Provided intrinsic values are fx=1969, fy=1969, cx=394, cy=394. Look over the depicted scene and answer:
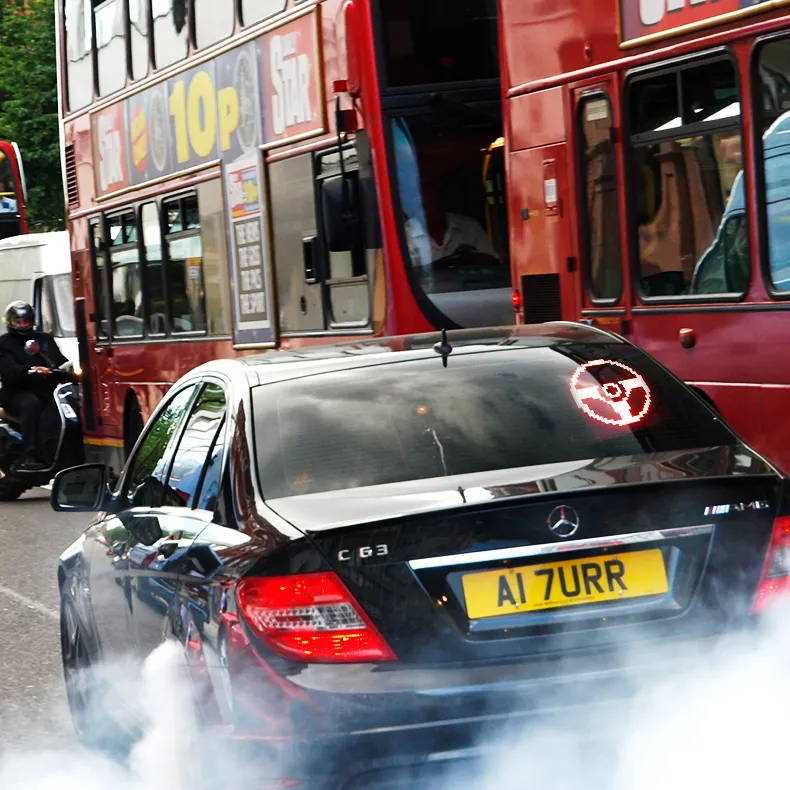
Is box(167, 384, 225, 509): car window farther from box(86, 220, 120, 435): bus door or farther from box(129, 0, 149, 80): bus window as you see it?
box(86, 220, 120, 435): bus door

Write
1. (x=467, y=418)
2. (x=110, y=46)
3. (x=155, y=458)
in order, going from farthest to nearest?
(x=110, y=46), (x=155, y=458), (x=467, y=418)

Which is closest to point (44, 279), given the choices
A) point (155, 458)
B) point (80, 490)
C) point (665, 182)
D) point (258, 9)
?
point (258, 9)

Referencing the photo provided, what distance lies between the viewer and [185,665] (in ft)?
15.6

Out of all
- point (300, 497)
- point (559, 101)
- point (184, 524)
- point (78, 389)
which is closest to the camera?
point (300, 497)

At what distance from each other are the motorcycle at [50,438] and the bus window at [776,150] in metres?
11.6

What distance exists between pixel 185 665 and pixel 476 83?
7877 millimetres

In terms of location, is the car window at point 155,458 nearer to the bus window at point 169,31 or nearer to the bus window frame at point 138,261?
the bus window at point 169,31

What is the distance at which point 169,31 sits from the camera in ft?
52.0

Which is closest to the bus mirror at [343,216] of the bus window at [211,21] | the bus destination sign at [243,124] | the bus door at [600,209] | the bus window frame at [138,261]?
the bus destination sign at [243,124]

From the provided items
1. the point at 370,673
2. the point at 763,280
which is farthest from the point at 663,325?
the point at 370,673

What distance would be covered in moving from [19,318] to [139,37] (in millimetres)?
3043

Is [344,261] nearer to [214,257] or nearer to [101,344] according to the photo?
[214,257]

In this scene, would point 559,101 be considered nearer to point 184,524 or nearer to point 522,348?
point 522,348

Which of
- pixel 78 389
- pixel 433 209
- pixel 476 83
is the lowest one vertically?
pixel 78 389
